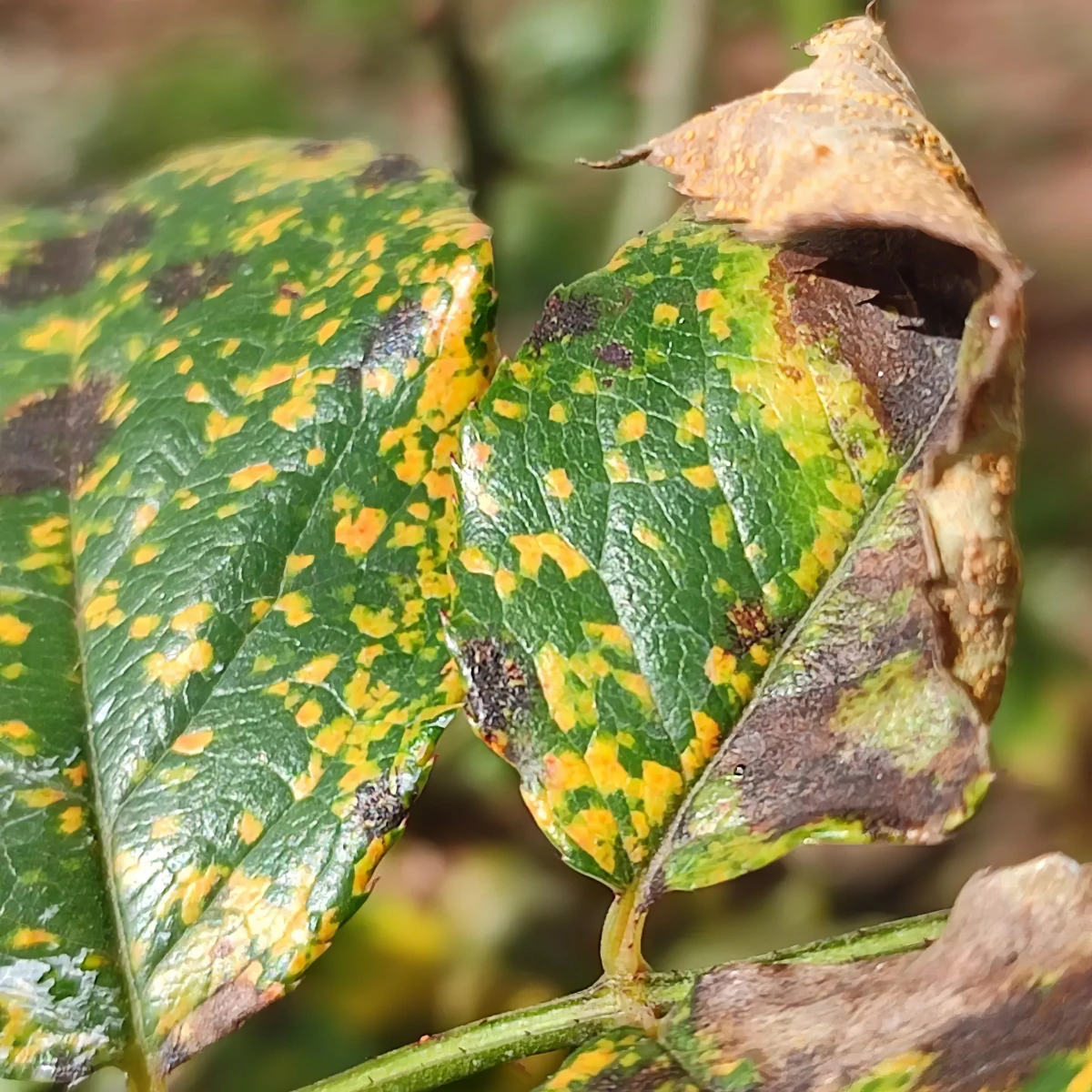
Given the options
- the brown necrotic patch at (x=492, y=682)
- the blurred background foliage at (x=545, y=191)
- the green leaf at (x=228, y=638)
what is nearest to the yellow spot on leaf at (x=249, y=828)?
the green leaf at (x=228, y=638)

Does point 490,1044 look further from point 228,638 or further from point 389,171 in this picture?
point 389,171

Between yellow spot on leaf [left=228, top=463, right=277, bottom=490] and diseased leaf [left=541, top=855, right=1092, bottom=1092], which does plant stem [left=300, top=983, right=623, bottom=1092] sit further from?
yellow spot on leaf [left=228, top=463, right=277, bottom=490]

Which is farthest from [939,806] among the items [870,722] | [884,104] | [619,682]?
[884,104]

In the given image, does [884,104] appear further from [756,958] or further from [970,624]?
[756,958]

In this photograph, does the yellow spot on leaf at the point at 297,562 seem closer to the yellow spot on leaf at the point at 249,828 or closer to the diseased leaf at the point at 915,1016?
the yellow spot on leaf at the point at 249,828

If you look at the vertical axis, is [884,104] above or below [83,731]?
above

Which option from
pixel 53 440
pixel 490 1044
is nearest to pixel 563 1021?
pixel 490 1044
